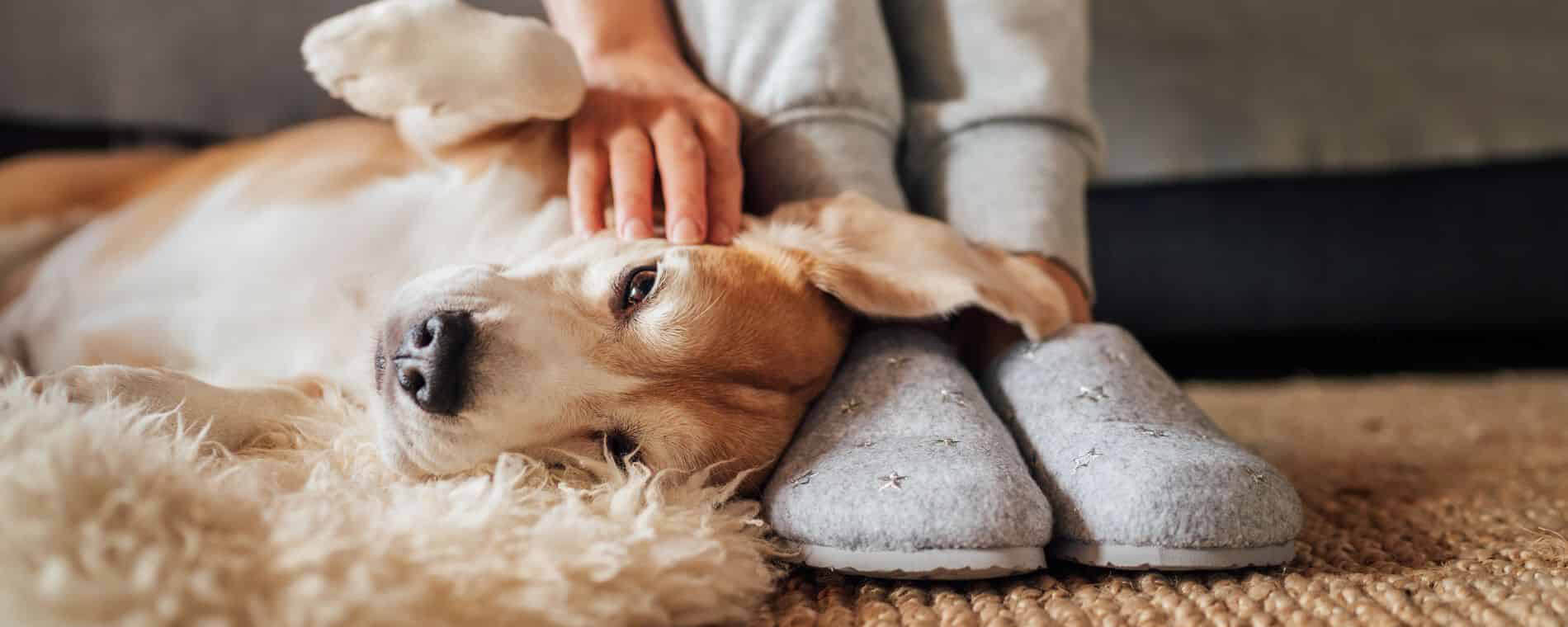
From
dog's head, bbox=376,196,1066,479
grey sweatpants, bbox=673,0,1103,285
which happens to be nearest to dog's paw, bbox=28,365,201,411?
dog's head, bbox=376,196,1066,479

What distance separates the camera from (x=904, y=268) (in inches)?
47.9

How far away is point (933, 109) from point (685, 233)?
1.61ft

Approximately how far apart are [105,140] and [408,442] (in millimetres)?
1851

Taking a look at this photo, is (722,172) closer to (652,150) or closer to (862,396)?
(652,150)

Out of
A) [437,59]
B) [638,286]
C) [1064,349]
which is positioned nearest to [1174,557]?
[1064,349]

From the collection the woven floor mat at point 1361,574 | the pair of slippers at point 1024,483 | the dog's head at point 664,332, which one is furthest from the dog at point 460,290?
the woven floor mat at point 1361,574

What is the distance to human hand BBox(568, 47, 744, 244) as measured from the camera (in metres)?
1.22

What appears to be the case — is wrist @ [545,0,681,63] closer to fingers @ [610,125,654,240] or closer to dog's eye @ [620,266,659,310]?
fingers @ [610,125,654,240]

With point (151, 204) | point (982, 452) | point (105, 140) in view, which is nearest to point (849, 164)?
point (982, 452)

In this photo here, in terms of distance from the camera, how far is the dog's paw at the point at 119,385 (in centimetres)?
96

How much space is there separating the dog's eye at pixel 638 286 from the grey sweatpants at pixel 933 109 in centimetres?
32

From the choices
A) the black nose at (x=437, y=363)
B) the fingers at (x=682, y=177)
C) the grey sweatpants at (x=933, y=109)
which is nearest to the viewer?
the black nose at (x=437, y=363)

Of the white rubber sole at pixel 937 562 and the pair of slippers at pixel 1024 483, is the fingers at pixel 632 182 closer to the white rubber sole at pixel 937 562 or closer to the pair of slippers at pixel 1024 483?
the pair of slippers at pixel 1024 483

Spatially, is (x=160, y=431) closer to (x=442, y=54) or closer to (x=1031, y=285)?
(x=442, y=54)
